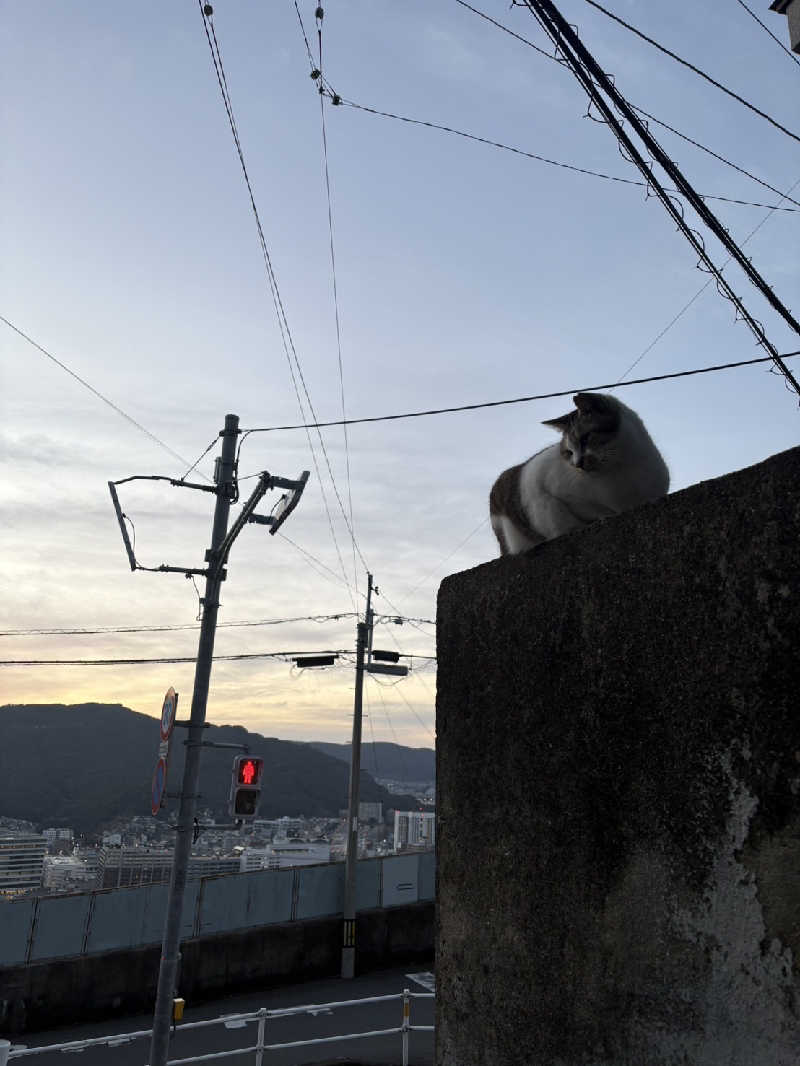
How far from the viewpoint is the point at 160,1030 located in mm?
9258

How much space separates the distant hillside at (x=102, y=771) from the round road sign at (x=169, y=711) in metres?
21.9

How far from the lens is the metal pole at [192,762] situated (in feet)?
30.8

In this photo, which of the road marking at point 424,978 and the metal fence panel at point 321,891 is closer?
the road marking at point 424,978

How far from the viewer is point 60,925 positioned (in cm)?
1453

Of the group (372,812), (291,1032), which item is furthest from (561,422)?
(372,812)

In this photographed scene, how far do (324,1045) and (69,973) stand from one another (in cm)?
528

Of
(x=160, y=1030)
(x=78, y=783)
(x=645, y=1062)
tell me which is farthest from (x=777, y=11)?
(x=78, y=783)

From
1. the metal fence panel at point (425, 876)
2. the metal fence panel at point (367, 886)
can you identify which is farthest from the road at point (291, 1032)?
the metal fence panel at point (425, 876)

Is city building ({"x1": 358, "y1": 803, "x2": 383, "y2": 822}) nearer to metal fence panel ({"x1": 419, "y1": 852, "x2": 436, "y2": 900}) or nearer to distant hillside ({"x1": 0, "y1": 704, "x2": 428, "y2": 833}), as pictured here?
metal fence panel ({"x1": 419, "y1": 852, "x2": 436, "y2": 900})

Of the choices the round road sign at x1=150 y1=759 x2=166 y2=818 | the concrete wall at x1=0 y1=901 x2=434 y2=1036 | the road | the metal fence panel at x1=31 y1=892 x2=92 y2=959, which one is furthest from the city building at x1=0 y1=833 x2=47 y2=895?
the round road sign at x1=150 y1=759 x2=166 y2=818

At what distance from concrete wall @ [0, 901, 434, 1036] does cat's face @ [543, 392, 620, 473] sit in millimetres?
15458

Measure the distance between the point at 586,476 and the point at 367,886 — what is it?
1831cm

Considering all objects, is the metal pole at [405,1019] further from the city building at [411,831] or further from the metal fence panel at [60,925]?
the city building at [411,831]

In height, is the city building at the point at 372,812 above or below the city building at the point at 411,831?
above
